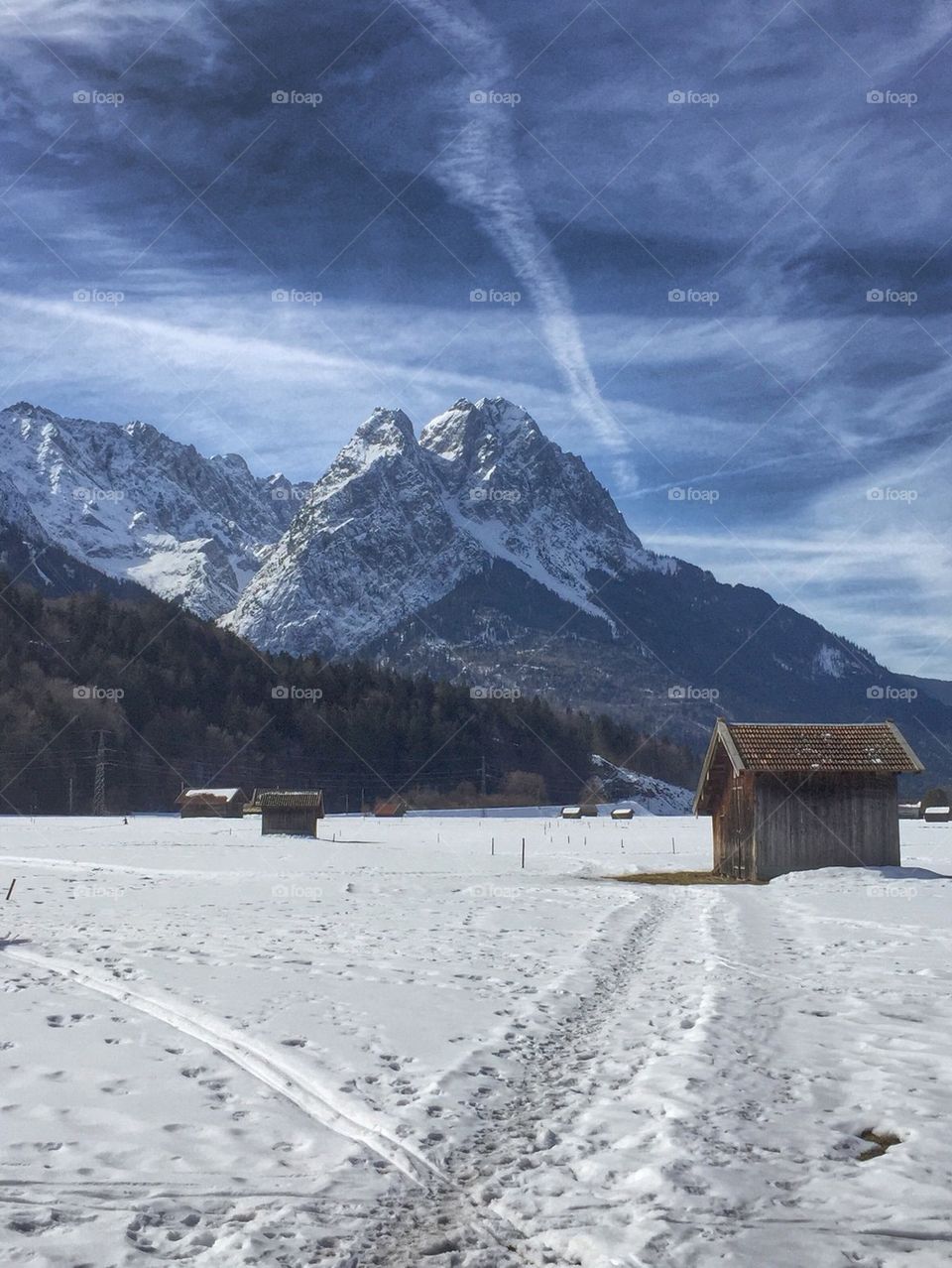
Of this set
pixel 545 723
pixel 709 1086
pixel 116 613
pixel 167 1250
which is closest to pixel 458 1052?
pixel 709 1086

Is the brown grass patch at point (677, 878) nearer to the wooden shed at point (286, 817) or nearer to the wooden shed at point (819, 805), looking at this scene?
the wooden shed at point (819, 805)

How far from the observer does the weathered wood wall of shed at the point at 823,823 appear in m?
35.5

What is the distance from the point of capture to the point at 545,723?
172m

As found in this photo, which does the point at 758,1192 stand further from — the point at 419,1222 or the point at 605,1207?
the point at 419,1222

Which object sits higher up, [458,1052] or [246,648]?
[246,648]

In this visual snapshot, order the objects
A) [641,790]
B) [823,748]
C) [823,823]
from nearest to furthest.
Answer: [823,823]
[823,748]
[641,790]

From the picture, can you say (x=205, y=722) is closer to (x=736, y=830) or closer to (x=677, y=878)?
(x=677, y=878)

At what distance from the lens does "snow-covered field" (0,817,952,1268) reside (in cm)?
645

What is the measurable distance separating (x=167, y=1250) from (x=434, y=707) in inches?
5840

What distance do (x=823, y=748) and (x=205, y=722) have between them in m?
112

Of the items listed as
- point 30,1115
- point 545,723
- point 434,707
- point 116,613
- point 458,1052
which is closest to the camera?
point 30,1115

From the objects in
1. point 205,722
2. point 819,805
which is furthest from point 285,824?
point 205,722

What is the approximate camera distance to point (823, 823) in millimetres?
35656

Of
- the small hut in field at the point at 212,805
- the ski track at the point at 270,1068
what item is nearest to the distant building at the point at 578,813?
the small hut in field at the point at 212,805
